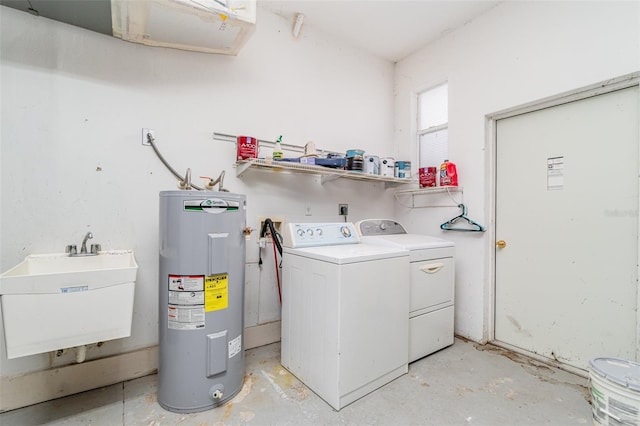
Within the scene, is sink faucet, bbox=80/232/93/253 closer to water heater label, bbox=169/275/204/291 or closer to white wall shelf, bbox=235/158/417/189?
water heater label, bbox=169/275/204/291

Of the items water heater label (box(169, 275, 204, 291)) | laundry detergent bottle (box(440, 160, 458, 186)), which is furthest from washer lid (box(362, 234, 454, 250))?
water heater label (box(169, 275, 204, 291))

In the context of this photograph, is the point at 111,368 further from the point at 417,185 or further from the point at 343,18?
the point at 343,18

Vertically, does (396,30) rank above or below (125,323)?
above

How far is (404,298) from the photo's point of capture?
6.17ft

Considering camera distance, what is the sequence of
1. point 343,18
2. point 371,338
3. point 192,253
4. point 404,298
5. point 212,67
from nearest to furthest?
point 192,253 → point 371,338 → point 404,298 → point 212,67 → point 343,18

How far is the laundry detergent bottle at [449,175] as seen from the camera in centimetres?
252

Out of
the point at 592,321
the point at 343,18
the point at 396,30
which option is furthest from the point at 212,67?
the point at 592,321

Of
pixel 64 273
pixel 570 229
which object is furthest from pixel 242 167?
pixel 570 229

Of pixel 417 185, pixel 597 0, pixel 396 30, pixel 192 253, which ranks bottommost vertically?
pixel 192 253

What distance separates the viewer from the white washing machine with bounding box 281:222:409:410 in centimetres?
156

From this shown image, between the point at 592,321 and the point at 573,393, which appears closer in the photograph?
the point at 573,393

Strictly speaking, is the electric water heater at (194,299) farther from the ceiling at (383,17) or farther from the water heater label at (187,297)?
the ceiling at (383,17)

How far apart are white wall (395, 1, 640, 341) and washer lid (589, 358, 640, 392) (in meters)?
0.94

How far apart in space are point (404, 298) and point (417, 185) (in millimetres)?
1458
